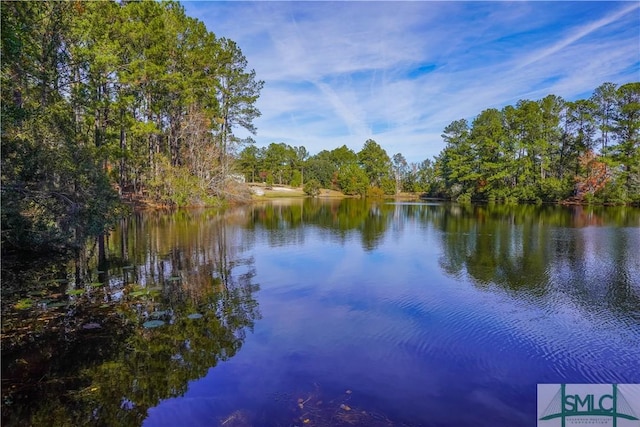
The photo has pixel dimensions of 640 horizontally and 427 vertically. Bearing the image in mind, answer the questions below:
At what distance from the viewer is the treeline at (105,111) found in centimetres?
1027

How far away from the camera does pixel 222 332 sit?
6953 millimetres

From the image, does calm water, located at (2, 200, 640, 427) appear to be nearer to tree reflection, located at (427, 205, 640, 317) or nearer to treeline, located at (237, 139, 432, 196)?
tree reflection, located at (427, 205, 640, 317)

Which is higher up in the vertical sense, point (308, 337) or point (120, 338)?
point (120, 338)

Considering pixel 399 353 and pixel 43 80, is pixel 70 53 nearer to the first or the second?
pixel 43 80

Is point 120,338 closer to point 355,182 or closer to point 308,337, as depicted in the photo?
point 308,337

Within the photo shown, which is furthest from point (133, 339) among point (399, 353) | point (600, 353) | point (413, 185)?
point (413, 185)

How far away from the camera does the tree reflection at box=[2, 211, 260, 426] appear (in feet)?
15.2

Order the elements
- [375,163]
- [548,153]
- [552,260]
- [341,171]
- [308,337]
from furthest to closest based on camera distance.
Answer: [341,171] → [375,163] → [548,153] → [552,260] → [308,337]

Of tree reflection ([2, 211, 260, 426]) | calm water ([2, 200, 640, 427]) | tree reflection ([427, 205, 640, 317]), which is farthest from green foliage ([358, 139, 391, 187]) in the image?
tree reflection ([2, 211, 260, 426])

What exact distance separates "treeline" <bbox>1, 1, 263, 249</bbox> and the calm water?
2029 mm

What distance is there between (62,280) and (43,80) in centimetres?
643

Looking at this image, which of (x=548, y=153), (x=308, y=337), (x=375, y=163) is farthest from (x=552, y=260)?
(x=375, y=163)

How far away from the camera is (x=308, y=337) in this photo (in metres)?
6.88

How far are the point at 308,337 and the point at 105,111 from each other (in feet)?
80.1
